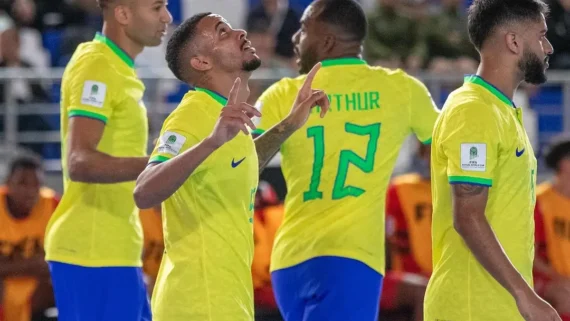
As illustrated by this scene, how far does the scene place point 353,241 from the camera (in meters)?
5.09

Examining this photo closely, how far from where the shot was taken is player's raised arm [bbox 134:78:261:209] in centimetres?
370

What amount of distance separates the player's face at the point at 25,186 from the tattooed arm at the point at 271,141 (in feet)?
12.0

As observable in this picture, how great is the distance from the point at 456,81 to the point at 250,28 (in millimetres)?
2244

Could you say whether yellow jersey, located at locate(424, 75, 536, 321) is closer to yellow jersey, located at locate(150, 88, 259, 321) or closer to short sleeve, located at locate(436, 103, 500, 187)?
short sleeve, located at locate(436, 103, 500, 187)

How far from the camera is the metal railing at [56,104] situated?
8.83 m

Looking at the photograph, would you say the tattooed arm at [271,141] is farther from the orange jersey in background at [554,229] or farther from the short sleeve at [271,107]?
the orange jersey in background at [554,229]

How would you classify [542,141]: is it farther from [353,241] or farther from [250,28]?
[353,241]

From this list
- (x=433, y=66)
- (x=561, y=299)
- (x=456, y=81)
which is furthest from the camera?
(x=433, y=66)

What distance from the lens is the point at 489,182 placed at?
4.01 metres

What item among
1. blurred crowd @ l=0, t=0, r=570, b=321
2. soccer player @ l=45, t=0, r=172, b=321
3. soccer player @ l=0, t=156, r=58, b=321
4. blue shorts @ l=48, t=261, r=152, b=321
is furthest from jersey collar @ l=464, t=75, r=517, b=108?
soccer player @ l=0, t=156, r=58, b=321

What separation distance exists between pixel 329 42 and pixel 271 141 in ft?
2.73

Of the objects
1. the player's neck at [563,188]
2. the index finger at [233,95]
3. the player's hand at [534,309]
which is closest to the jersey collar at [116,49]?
the index finger at [233,95]

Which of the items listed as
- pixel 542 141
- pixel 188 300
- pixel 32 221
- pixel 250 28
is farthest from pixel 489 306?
pixel 250 28

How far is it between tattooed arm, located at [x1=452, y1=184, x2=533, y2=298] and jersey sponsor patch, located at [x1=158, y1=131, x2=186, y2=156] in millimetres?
972
